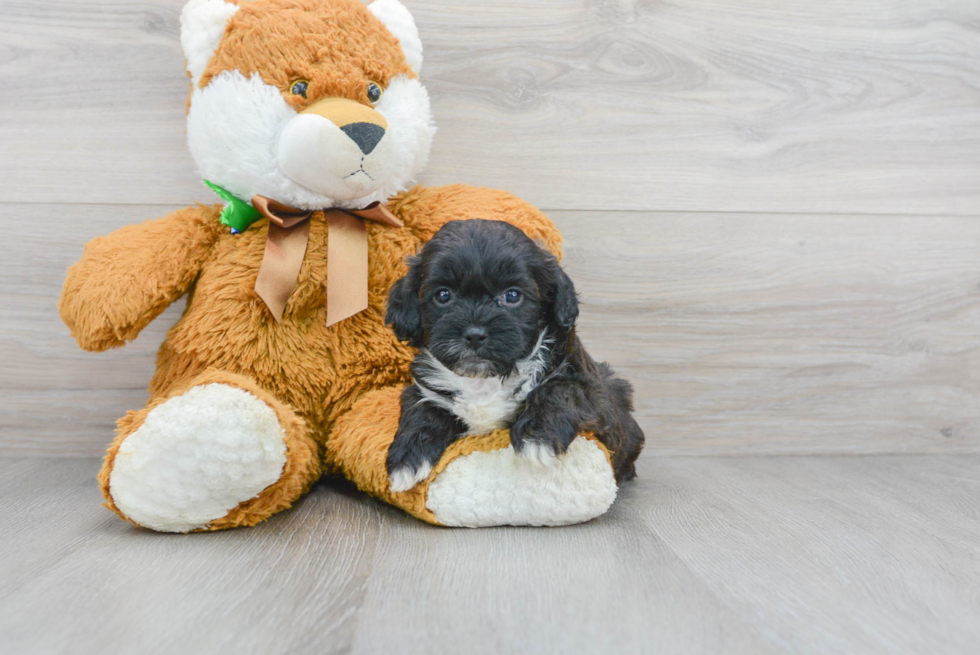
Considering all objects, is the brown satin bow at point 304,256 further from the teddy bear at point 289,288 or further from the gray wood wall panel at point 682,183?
the gray wood wall panel at point 682,183

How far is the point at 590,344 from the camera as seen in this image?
182 cm

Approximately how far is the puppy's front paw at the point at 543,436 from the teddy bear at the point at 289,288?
1.2 inches

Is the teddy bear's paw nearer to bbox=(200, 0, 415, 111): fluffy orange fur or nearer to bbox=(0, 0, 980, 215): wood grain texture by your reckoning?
bbox=(200, 0, 415, 111): fluffy orange fur

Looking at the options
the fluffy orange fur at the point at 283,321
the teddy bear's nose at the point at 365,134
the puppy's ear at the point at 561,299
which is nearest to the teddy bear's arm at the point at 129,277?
the fluffy orange fur at the point at 283,321

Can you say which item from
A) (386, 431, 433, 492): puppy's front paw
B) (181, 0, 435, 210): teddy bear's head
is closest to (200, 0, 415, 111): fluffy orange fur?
(181, 0, 435, 210): teddy bear's head

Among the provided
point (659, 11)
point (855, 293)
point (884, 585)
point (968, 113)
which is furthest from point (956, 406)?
point (659, 11)

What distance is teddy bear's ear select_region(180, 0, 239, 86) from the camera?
4.49ft

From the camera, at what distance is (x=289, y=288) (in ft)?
4.56

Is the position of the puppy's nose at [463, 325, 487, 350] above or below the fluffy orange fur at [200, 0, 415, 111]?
below

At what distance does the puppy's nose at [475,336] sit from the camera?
1.09m

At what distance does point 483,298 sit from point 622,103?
0.91 m

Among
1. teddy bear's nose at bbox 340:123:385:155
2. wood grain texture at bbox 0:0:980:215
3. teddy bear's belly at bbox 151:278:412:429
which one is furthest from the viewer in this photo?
wood grain texture at bbox 0:0:980:215

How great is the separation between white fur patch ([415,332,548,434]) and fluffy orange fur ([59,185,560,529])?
177mm

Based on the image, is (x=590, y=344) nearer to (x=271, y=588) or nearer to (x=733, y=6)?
(x=733, y=6)
